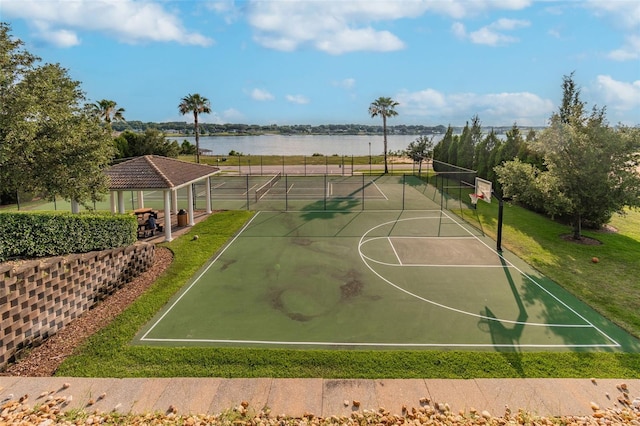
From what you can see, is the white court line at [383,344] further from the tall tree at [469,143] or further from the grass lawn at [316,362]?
the tall tree at [469,143]

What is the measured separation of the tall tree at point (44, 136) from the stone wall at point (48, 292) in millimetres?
3110

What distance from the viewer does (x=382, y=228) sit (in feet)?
67.7

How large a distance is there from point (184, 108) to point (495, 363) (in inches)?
1871

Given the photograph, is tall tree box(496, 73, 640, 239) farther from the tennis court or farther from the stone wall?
the stone wall

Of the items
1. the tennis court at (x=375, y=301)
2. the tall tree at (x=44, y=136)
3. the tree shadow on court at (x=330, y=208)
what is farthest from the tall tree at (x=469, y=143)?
the tall tree at (x=44, y=136)

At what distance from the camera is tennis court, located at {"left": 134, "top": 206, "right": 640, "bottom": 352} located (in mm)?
9492

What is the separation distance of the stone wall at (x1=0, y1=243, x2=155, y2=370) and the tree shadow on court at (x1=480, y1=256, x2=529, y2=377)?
34.1 ft

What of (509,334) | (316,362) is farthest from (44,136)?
(509,334)

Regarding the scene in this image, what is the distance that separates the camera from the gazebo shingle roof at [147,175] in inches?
700

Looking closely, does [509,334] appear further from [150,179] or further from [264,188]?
[264,188]

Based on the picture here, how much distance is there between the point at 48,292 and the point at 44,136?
548cm

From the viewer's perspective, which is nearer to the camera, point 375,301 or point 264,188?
point 375,301

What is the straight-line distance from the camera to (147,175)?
18.4 m

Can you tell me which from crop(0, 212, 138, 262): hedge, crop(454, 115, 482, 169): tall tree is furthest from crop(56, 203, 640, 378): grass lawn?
crop(454, 115, 482, 169): tall tree
